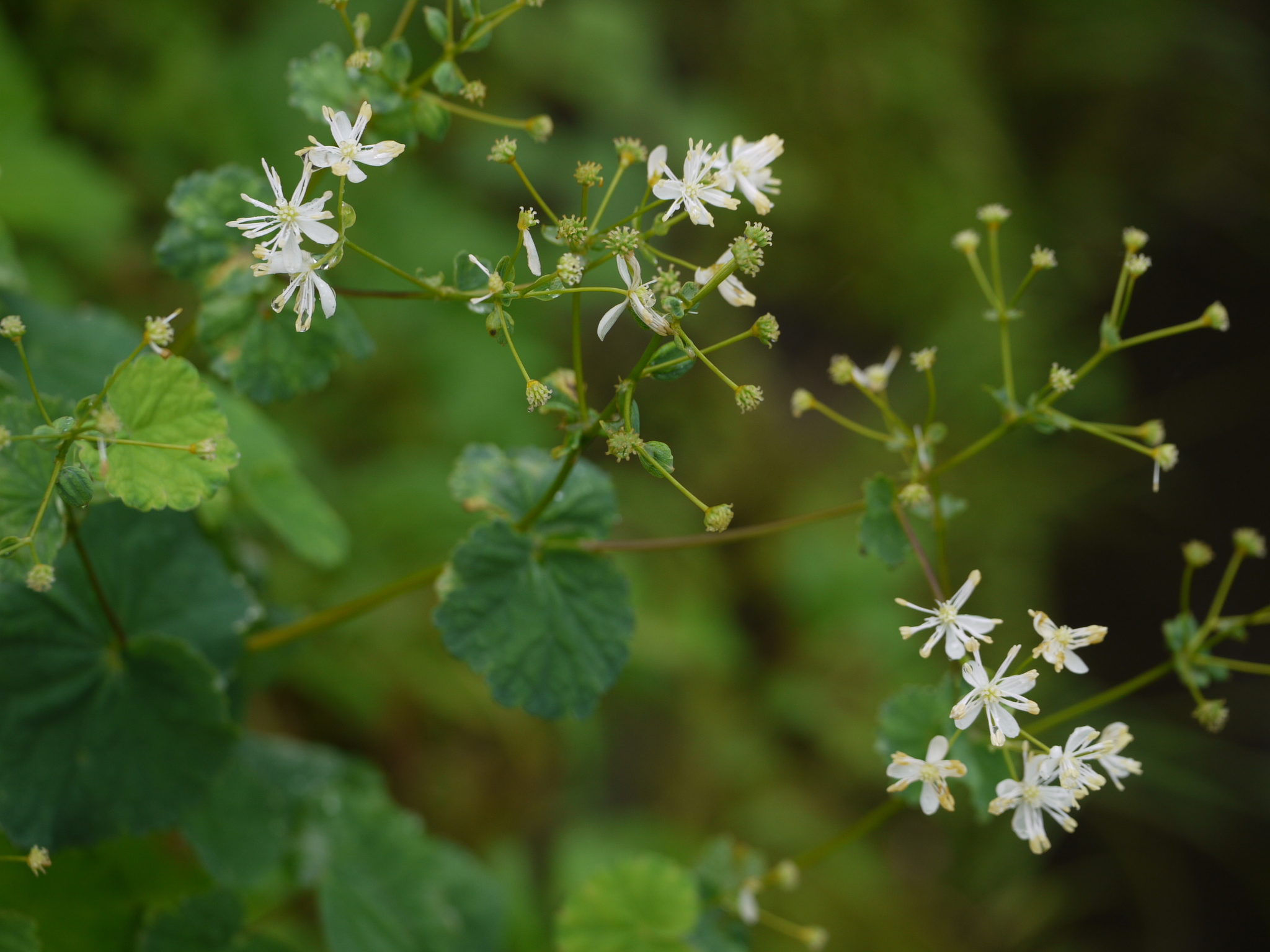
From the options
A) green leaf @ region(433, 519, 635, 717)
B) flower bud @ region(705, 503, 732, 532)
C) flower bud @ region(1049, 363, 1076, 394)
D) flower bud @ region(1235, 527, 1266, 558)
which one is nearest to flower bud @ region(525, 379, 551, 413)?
flower bud @ region(705, 503, 732, 532)

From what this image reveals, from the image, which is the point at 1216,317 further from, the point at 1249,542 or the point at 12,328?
the point at 12,328

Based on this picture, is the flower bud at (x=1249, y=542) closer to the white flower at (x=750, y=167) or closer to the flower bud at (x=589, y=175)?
the white flower at (x=750, y=167)

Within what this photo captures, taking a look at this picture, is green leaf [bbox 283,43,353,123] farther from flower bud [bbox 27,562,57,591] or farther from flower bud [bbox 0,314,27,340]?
flower bud [bbox 27,562,57,591]

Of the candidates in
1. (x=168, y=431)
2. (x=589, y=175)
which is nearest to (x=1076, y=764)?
(x=589, y=175)

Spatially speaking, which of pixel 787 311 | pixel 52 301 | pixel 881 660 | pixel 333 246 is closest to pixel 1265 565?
pixel 881 660

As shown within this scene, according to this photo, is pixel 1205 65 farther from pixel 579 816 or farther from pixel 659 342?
pixel 659 342

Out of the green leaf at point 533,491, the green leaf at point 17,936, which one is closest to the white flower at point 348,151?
the green leaf at point 533,491

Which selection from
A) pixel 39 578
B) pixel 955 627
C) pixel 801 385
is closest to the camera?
pixel 39 578
